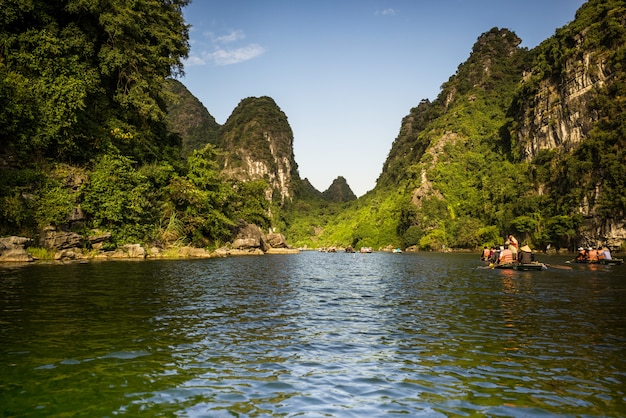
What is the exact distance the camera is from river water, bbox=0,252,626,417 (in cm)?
612

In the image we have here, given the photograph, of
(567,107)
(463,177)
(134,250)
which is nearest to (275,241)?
(134,250)

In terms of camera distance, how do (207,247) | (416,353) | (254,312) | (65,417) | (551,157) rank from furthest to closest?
(551,157) → (207,247) → (254,312) → (416,353) → (65,417)

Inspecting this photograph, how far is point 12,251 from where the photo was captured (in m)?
31.1

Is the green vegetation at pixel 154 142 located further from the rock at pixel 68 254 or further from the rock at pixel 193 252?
the rock at pixel 68 254

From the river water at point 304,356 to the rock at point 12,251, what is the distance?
17552 millimetres

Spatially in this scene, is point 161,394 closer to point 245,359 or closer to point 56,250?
point 245,359

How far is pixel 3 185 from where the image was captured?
Answer: 109ft

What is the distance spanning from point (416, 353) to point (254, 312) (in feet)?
21.7

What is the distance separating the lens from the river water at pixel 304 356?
612 centimetres

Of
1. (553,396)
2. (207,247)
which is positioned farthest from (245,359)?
(207,247)

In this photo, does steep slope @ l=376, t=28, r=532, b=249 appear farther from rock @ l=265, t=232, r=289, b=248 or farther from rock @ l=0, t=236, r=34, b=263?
rock @ l=0, t=236, r=34, b=263

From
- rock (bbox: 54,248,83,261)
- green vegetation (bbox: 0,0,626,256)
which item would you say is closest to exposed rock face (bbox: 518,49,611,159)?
green vegetation (bbox: 0,0,626,256)

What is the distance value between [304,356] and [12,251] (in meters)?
31.4

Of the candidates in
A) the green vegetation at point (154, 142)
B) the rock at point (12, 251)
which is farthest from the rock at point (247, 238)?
the rock at point (12, 251)
